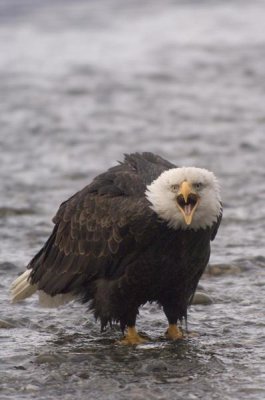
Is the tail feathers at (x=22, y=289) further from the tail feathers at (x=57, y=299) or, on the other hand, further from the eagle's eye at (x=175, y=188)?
the eagle's eye at (x=175, y=188)

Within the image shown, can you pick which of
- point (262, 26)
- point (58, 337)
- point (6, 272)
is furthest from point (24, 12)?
point (58, 337)

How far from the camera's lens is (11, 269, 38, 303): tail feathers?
8078 millimetres

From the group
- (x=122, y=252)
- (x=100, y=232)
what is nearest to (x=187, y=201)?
(x=122, y=252)

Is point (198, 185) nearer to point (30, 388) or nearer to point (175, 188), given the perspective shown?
point (175, 188)

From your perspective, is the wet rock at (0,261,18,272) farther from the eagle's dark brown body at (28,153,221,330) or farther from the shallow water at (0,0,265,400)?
the eagle's dark brown body at (28,153,221,330)

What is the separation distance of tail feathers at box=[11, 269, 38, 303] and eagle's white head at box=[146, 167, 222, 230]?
130 centimetres

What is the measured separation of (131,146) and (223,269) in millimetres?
5130

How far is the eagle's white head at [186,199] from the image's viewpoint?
711 cm

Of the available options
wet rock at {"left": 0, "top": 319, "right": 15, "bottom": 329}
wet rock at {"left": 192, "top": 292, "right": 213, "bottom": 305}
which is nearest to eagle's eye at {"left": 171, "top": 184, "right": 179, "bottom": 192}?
wet rock at {"left": 192, "top": 292, "right": 213, "bottom": 305}

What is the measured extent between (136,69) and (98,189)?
1171 cm

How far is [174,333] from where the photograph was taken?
7.61m

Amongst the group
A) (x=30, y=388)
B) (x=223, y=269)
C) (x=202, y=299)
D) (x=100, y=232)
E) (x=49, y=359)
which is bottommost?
(x=30, y=388)

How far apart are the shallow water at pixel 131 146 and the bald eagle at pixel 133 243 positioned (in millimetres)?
229

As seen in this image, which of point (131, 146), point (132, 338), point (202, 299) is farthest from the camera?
point (131, 146)
